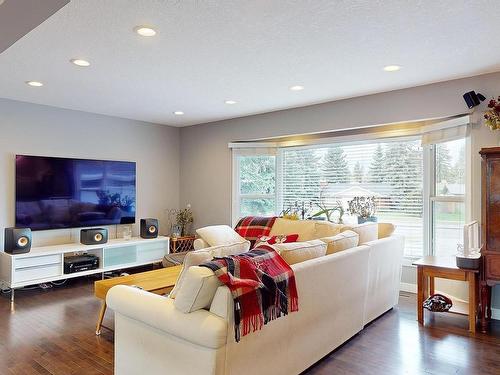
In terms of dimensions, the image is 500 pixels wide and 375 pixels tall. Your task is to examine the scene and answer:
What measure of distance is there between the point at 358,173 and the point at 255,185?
1.68 m

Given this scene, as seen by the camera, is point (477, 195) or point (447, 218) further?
point (447, 218)

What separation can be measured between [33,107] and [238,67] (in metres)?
3.14

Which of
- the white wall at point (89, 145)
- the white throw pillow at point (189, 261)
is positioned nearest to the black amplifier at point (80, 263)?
the white wall at point (89, 145)

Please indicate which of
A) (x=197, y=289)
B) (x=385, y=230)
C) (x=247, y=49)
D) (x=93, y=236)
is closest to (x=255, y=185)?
(x=385, y=230)

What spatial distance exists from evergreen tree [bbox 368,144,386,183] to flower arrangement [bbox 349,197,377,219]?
0.91ft

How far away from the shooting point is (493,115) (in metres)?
3.40

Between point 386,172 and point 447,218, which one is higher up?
point 386,172

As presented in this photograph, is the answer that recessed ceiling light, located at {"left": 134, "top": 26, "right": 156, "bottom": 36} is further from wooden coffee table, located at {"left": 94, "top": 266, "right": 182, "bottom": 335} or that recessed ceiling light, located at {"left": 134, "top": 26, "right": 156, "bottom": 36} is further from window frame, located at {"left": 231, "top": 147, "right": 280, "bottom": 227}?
window frame, located at {"left": 231, "top": 147, "right": 280, "bottom": 227}

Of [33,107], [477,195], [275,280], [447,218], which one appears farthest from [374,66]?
[33,107]

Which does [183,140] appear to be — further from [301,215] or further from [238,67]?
[238,67]

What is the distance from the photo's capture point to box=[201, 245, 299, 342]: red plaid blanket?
1894mm

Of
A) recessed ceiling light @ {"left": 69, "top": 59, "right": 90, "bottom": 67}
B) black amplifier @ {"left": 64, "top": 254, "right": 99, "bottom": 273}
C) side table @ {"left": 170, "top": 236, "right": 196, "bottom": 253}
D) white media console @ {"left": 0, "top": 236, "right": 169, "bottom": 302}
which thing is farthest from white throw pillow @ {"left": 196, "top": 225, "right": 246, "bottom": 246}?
recessed ceiling light @ {"left": 69, "top": 59, "right": 90, "bottom": 67}

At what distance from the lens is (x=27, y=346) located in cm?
297

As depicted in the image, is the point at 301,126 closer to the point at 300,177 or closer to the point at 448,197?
the point at 300,177
